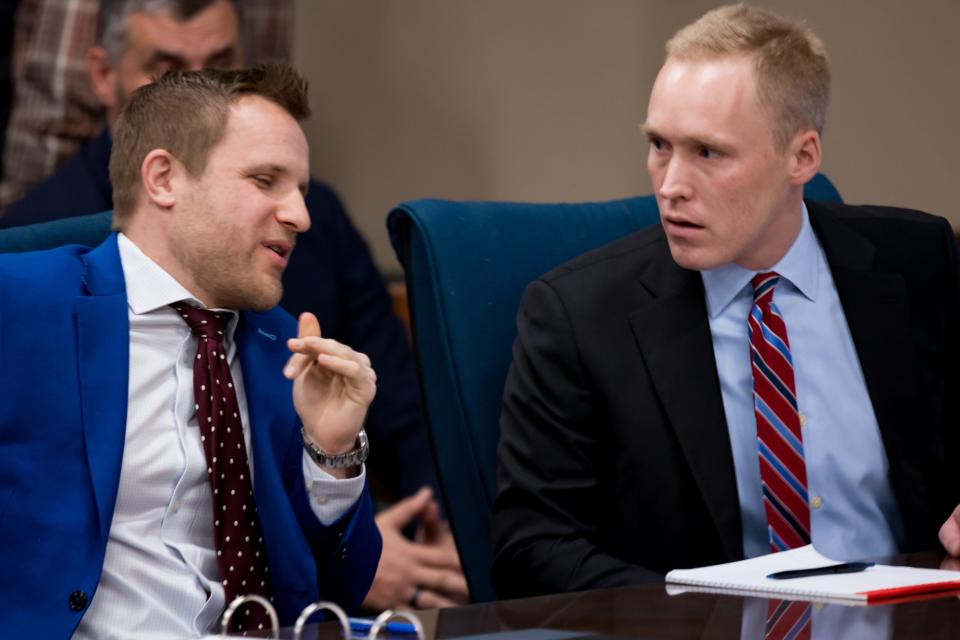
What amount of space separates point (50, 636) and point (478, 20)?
2.31 metres

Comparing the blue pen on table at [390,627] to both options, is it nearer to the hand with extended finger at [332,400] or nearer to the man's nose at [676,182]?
the hand with extended finger at [332,400]

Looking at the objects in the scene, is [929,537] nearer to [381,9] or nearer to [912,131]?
[912,131]

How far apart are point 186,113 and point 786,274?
0.81 metres

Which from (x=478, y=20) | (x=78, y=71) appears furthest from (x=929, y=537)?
(x=78, y=71)

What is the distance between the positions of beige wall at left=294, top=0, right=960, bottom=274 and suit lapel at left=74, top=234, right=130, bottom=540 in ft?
5.67

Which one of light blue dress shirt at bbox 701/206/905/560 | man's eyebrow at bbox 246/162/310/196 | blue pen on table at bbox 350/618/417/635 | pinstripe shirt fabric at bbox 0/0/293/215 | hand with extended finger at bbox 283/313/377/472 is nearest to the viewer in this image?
blue pen on table at bbox 350/618/417/635

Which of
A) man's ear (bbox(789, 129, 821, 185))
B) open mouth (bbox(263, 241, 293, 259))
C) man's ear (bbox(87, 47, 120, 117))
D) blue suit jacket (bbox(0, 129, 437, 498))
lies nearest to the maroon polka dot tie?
open mouth (bbox(263, 241, 293, 259))

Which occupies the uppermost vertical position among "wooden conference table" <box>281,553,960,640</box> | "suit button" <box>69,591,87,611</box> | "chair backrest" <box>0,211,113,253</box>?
"chair backrest" <box>0,211,113,253</box>

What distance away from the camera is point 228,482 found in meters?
1.67

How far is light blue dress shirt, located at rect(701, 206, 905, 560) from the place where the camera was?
73.4 inches

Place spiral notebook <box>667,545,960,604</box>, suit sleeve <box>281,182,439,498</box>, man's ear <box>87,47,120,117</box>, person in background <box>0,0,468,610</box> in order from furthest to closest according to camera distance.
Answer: man's ear <box>87,47,120,117</box> < suit sleeve <box>281,182,439,498</box> < person in background <box>0,0,468,610</box> < spiral notebook <box>667,545,960,604</box>

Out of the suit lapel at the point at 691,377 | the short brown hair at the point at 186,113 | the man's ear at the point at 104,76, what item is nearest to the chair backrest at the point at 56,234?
the short brown hair at the point at 186,113

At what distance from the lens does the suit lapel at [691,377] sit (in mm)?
1828

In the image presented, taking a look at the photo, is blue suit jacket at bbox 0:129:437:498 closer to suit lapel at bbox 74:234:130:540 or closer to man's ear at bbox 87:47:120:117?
man's ear at bbox 87:47:120:117
